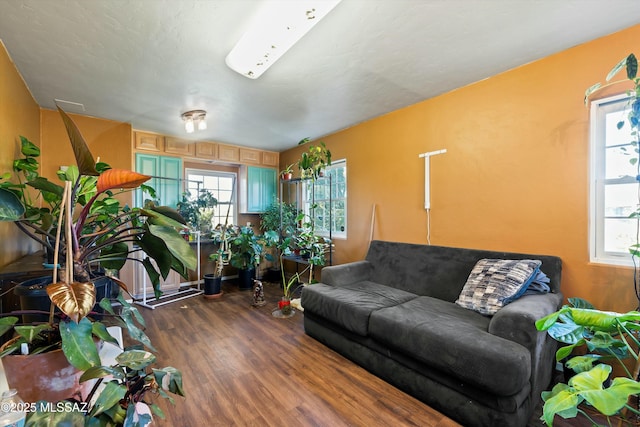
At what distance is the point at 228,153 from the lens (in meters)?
4.60

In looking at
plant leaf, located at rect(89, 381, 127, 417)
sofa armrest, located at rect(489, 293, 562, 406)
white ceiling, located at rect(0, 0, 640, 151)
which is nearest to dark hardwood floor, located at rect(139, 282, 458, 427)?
sofa armrest, located at rect(489, 293, 562, 406)

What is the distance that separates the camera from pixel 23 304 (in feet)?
4.06

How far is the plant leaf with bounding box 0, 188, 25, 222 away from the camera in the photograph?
0.65m

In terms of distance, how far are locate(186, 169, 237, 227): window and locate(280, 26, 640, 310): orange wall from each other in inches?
113

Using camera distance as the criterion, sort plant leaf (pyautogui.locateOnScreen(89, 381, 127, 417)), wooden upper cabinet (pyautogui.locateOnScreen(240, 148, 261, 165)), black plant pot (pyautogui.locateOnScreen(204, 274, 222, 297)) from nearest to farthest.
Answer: plant leaf (pyautogui.locateOnScreen(89, 381, 127, 417)) < black plant pot (pyautogui.locateOnScreen(204, 274, 222, 297)) < wooden upper cabinet (pyautogui.locateOnScreen(240, 148, 261, 165))

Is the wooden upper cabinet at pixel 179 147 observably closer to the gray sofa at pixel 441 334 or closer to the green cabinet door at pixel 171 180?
the green cabinet door at pixel 171 180

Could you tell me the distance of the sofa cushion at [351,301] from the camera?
6.76 ft

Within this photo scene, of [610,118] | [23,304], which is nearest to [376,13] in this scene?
[610,118]

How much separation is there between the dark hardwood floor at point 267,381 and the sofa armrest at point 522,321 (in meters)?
0.63

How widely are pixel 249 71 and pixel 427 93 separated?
70.2 inches

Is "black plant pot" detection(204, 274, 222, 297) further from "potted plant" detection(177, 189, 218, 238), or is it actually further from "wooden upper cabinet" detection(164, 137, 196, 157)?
"wooden upper cabinet" detection(164, 137, 196, 157)

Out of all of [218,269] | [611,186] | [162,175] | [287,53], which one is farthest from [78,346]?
[162,175]

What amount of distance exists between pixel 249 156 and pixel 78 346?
14.7 feet

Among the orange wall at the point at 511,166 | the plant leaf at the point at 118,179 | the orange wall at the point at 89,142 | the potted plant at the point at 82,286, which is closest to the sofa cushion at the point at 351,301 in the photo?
the orange wall at the point at 511,166
